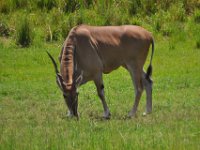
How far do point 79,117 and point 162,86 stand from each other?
12.3ft

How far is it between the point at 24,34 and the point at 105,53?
8.43 metres

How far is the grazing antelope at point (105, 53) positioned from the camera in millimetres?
12039

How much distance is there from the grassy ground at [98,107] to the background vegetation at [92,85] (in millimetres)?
15

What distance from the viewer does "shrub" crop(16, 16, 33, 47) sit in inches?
801

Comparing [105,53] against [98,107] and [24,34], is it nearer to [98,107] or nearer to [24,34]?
[98,107]

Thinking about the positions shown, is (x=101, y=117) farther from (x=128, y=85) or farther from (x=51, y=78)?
(x=51, y=78)

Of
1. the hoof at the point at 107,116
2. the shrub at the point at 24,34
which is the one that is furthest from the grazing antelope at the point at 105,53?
the shrub at the point at 24,34

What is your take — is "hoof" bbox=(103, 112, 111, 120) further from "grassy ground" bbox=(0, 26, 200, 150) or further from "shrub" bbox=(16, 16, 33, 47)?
"shrub" bbox=(16, 16, 33, 47)

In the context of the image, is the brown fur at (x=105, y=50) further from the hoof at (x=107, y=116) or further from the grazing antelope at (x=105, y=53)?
the hoof at (x=107, y=116)

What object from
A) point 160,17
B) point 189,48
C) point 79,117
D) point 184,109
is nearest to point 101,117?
point 79,117

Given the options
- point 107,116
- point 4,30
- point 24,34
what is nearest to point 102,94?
Result: point 107,116

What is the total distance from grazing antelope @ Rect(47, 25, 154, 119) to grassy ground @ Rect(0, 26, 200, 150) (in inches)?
24.0

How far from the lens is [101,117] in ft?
38.7

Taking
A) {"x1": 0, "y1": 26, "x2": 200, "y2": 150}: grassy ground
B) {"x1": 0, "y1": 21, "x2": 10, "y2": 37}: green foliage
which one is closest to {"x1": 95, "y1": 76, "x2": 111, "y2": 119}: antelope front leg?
{"x1": 0, "y1": 26, "x2": 200, "y2": 150}: grassy ground
